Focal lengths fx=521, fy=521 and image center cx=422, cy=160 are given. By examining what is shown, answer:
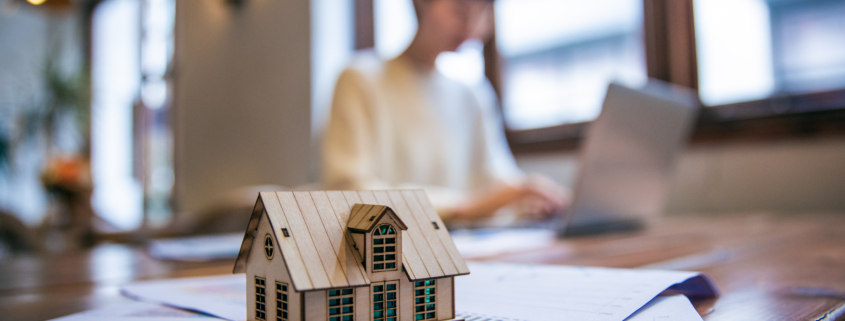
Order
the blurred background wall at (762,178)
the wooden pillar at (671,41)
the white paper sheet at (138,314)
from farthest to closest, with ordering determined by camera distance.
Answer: the wooden pillar at (671,41)
the blurred background wall at (762,178)
the white paper sheet at (138,314)

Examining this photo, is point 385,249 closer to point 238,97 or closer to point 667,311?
point 667,311

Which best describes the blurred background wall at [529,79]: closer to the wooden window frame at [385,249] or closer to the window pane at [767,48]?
the window pane at [767,48]

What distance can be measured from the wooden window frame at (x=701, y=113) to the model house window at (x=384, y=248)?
72.7 inches

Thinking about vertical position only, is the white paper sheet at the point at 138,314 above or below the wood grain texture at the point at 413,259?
below

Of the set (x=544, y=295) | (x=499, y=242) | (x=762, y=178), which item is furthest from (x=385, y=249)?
(x=762, y=178)

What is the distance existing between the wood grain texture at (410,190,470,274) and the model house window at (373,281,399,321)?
0.04 metres

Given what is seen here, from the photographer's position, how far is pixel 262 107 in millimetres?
2529

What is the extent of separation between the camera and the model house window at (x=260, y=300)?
0.96 ft

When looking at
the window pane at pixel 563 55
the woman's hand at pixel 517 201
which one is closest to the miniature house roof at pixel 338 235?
the woman's hand at pixel 517 201

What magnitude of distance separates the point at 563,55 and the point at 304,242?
2280 millimetres

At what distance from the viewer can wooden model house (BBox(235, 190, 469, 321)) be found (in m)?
0.26

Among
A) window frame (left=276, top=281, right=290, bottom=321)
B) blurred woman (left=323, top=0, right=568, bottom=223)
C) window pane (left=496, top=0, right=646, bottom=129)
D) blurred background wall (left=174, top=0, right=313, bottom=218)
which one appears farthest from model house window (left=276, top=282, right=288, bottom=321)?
window pane (left=496, top=0, right=646, bottom=129)

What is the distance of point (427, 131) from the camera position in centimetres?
179

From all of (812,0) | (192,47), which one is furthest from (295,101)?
(812,0)
